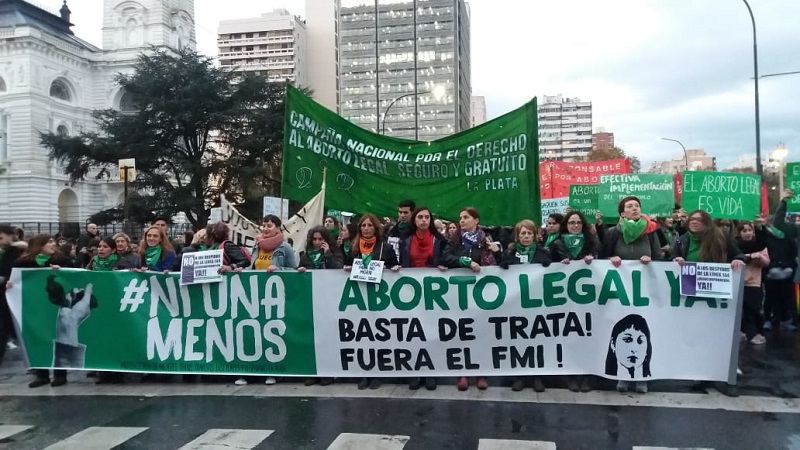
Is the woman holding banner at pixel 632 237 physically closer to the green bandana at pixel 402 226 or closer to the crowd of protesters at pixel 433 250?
the crowd of protesters at pixel 433 250

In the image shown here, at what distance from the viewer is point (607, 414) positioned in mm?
5289

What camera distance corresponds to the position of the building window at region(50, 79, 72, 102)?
62312mm

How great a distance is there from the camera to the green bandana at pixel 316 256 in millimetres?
7047

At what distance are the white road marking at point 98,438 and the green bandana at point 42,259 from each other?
2910mm

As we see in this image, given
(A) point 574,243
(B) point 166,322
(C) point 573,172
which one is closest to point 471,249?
(A) point 574,243

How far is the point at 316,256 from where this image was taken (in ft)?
23.3

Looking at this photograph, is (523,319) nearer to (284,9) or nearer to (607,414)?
(607,414)

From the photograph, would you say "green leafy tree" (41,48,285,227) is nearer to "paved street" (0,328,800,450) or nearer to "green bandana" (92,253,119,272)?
"green bandana" (92,253,119,272)

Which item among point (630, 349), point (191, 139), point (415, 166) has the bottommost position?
point (630, 349)

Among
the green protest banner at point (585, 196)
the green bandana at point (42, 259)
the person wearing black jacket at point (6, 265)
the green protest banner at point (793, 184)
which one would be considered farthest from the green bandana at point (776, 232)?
the person wearing black jacket at point (6, 265)

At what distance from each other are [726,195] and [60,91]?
68.7m

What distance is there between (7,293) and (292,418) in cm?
390

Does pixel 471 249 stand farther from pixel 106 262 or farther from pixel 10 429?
pixel 10 429

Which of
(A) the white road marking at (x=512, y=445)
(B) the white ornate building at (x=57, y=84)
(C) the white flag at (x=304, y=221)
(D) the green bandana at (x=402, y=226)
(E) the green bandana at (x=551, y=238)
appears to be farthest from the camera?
(B) the white ornate building at (x=57, y=84)
